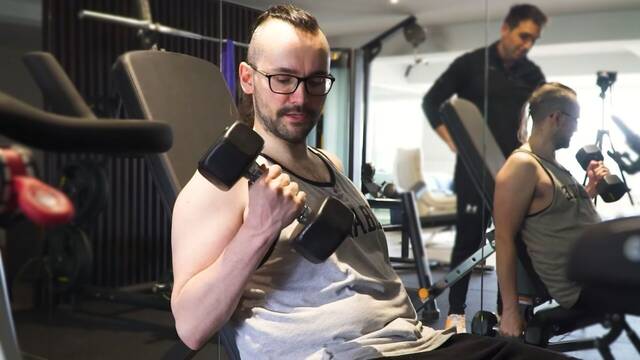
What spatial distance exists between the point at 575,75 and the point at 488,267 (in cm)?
63

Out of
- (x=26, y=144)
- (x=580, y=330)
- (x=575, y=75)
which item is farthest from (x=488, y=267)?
(x=26, y=144)

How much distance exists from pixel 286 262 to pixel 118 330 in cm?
81

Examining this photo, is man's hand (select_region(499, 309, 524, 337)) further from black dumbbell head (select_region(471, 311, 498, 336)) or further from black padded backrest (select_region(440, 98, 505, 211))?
black padded backrest (select_region(440, 98, 505, 211))

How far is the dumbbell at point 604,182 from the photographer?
1719mm

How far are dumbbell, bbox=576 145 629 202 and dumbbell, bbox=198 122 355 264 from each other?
1.00m

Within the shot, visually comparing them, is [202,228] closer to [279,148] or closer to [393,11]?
[279,148]

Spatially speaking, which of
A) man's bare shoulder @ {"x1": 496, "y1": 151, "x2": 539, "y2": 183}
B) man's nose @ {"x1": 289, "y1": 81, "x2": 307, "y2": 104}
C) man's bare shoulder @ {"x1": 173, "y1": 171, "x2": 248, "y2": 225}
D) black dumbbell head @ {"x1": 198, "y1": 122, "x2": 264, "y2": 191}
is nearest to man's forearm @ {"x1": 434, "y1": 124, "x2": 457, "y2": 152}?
man's bare shoulder @ {"x1": 496, "y1": 151, "x2": 539, "y2": 183}

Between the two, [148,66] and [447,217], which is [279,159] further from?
[447,217]

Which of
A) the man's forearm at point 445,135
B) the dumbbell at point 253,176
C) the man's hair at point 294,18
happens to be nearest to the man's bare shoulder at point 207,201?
the dumbbell at point 253,176

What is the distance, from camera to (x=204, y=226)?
1.13m

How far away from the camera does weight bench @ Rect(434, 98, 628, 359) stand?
182 centimetres

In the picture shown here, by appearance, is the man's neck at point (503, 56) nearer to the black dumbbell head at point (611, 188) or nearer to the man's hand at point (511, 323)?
the black dumbbell head at point (611, 188)

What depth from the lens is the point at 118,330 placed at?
5.89ft

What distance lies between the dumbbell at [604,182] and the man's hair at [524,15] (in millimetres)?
402
